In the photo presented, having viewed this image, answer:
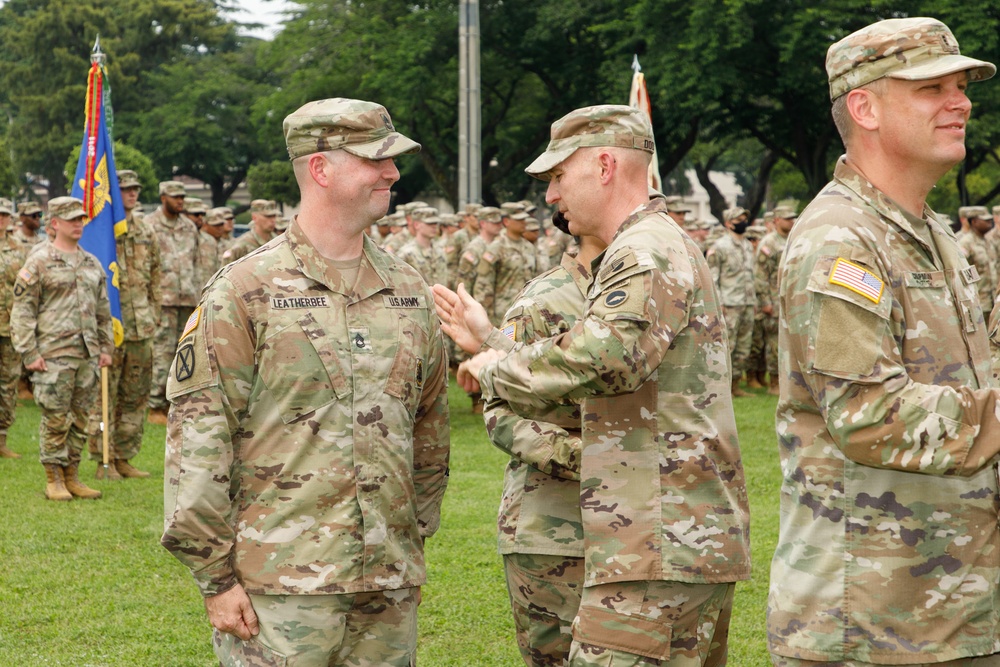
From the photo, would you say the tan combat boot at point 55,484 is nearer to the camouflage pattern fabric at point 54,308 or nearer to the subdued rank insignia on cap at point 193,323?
the camouflage pattern fabric at point 54,308

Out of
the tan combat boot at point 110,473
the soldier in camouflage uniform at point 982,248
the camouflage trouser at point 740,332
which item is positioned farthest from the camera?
the soldier in camouflage uniform at point 982,248

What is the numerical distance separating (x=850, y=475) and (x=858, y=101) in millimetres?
877

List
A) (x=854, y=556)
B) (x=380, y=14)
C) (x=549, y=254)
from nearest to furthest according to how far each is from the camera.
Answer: (x=854, y=556) < (x=549, y=254) < (x=380, y=14)

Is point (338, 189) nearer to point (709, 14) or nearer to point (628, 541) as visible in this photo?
point (628, 541)

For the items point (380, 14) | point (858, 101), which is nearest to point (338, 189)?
point (858, 101)

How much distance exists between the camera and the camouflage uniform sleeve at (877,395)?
252cm

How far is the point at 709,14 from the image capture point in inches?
1152

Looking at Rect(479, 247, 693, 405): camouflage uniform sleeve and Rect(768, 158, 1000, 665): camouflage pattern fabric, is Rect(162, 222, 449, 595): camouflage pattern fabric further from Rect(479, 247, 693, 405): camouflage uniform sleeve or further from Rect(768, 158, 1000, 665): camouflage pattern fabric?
Rect(768, 158, 1000, 665): camouflage pattern fabric

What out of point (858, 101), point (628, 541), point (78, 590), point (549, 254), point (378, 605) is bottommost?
point (549, 254)

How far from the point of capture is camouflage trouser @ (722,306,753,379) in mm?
15508

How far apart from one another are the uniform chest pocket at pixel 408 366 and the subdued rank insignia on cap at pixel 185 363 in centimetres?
57

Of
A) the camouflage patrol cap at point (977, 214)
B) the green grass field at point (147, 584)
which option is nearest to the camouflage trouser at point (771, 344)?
the camouflage patrol cap at point (977, 214)

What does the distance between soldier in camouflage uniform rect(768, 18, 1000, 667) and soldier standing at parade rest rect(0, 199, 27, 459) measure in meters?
9.55

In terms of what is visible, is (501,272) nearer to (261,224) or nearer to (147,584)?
(261,224)
